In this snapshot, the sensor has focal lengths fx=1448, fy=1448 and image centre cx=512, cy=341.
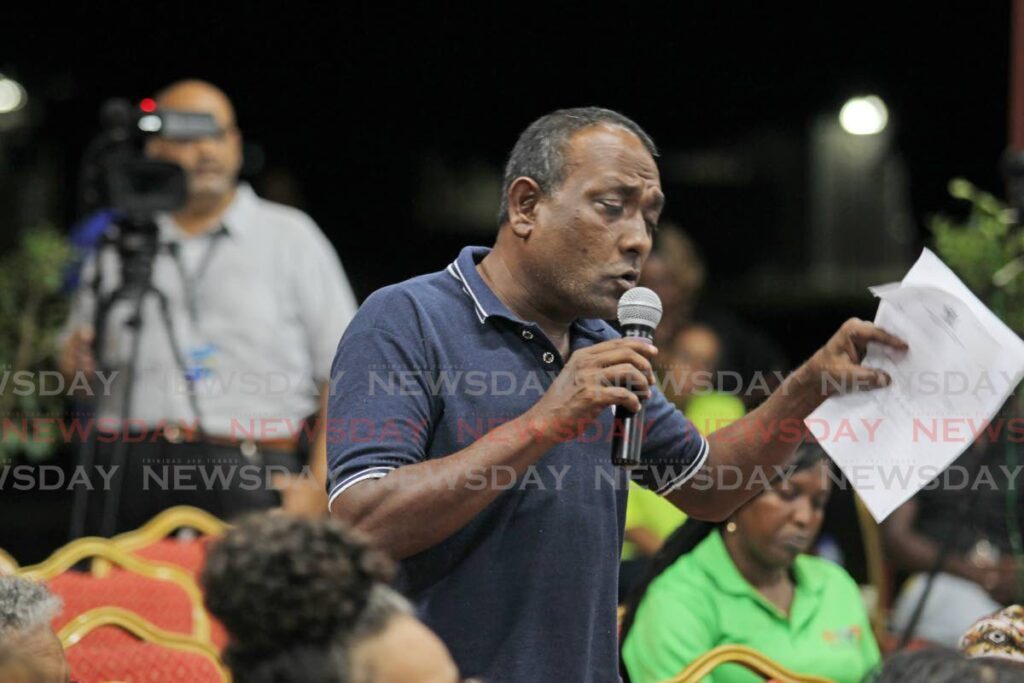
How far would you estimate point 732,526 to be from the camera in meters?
3.67

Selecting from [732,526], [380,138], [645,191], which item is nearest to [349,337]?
[645,191]

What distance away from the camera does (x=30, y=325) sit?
5258 millimetres

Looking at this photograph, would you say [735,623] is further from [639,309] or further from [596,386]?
[596,386]

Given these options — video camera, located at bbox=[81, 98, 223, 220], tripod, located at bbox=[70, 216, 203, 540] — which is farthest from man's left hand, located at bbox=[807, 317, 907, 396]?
video camera, located at bbox=[81, 98, 223, 220]

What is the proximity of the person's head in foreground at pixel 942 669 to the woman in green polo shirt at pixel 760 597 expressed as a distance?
4.99ft

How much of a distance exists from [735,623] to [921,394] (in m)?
1.19

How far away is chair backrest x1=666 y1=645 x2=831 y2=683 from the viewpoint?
9.86ft

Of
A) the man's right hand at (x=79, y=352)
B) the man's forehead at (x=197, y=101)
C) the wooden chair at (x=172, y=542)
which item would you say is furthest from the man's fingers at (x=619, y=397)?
the man's forehead at (x=197, y=101)

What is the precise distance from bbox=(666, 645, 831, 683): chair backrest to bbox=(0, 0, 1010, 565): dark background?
161 inches

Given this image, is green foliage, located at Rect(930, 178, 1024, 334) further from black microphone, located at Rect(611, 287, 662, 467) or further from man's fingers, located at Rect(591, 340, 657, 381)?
man's fingers, located at Rect(591, 340, 657, 381)

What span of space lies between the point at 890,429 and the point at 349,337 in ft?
3.05

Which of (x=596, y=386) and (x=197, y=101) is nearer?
(x=596, y=386)

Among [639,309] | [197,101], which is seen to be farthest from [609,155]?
[197,101]

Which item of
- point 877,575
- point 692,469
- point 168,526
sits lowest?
point 877,575
